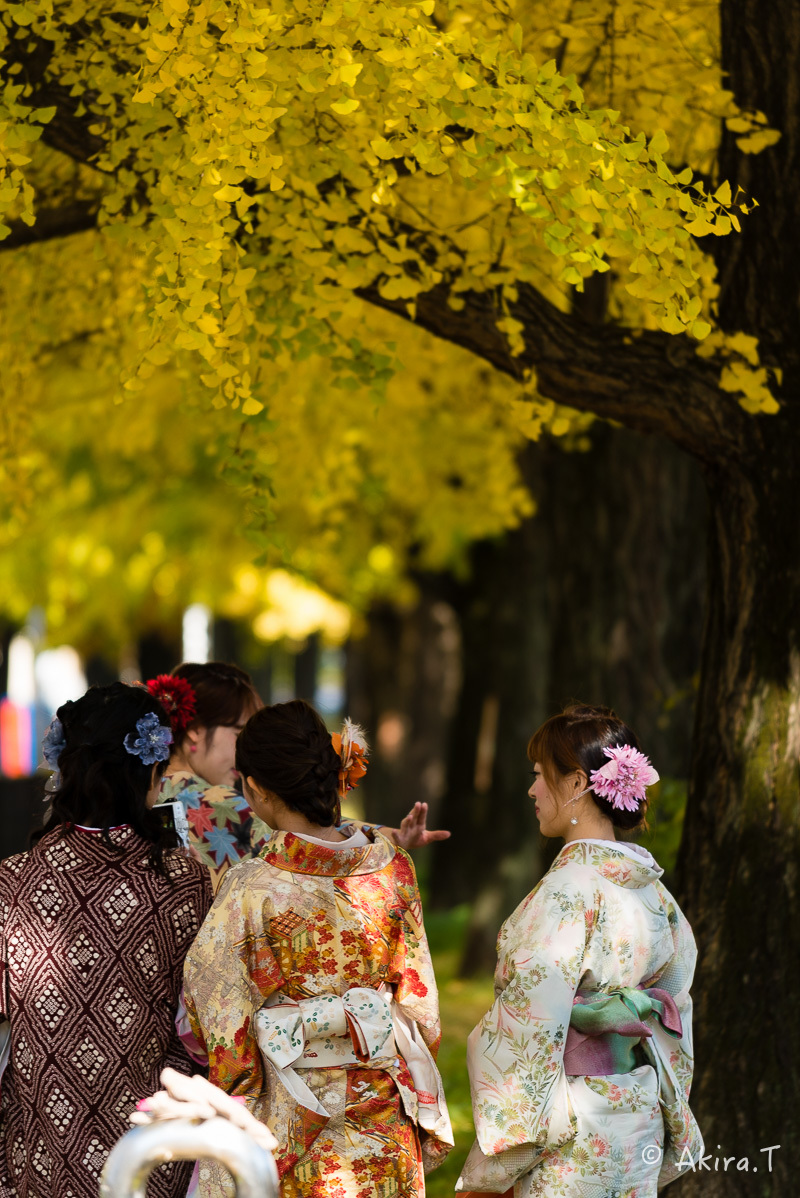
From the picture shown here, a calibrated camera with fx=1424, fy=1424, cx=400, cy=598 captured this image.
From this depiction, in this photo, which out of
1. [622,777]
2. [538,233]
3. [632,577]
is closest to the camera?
[622,777]

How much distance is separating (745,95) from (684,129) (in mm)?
680

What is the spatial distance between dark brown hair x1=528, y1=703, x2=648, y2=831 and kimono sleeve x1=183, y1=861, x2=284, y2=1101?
78 centimetres

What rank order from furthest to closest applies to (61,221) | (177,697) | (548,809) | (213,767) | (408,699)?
1. (408,699)
2. (61,221)
3. (213,767)
4. (177,697)
5. (548,809)

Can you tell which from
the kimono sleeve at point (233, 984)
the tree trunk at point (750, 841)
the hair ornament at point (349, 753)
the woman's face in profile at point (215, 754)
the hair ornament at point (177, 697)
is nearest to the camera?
the kimono sleeve at point (233, 984)

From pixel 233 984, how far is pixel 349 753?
0.60 m

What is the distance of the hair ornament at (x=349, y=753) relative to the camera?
337cm

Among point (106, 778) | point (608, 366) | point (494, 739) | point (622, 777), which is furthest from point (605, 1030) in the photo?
point (494, 739)

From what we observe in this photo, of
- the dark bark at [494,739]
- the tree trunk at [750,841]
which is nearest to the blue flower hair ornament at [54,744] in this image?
the tree trunk at [750,841]

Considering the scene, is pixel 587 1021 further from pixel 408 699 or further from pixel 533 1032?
pixel 408 699

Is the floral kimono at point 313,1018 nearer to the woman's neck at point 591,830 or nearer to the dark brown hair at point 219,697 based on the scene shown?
the woman's neck at point 591,830

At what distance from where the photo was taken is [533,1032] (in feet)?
10.5

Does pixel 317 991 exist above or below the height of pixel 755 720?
above

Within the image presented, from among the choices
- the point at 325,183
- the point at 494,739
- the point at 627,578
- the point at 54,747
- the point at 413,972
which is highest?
the point at 325,183

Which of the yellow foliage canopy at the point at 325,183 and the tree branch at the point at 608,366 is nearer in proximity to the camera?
the yellow foliage canopy at the point at 325,183
